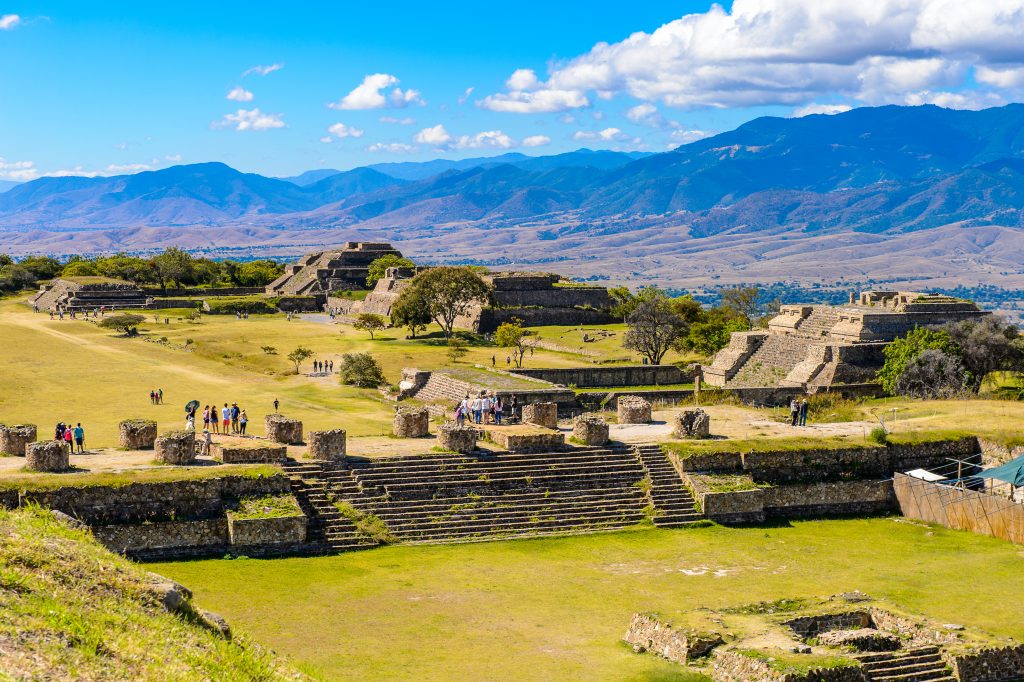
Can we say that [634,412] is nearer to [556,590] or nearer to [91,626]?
[556,590]

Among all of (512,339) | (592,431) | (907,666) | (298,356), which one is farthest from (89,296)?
(907,666)

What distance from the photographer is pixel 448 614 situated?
23.9m

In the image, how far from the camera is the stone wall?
54.5m

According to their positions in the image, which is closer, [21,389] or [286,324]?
[21,389]

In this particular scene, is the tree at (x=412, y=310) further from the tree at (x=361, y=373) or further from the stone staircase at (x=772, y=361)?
the stone staircase at (x=772, y=361)

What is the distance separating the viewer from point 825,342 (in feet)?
183

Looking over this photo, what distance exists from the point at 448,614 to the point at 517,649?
2.40 metres

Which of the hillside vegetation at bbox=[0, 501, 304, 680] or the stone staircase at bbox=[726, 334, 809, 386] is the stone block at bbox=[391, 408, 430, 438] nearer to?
the hillside vegetation at bbox=[0, 501, 304, 680]

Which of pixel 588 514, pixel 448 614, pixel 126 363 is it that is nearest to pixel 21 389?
pixel 126 363

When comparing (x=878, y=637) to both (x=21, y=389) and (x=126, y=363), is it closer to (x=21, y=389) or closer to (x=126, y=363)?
(x=21, y=389)

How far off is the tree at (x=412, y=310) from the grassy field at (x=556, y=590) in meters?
53.2

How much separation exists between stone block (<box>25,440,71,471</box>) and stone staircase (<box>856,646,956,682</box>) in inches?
770

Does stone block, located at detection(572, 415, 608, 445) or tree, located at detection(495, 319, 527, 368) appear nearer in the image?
stone block, located at detection(572, 415, 608, 445)

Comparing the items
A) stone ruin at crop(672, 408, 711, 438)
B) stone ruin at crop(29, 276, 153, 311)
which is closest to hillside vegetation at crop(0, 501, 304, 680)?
stone ruin at crop(672, 408, 711, 438)
